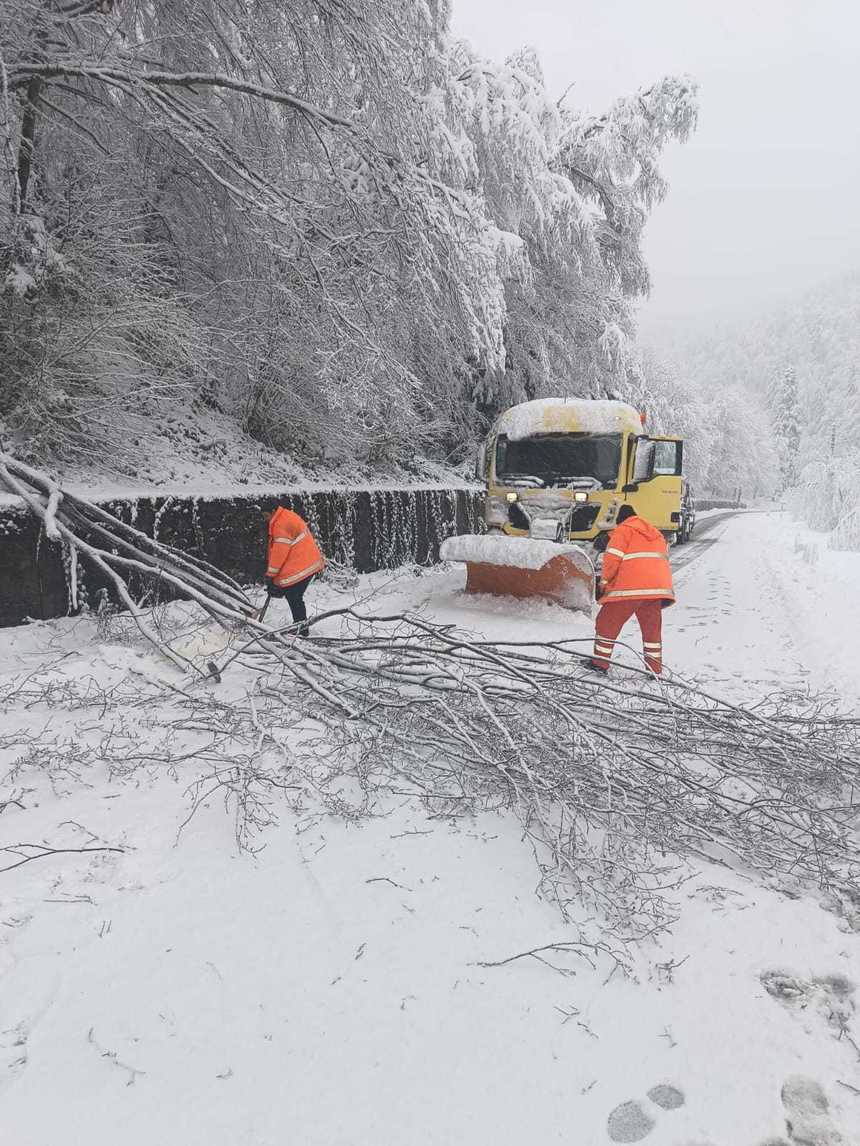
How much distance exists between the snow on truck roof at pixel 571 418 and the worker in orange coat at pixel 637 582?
421cm

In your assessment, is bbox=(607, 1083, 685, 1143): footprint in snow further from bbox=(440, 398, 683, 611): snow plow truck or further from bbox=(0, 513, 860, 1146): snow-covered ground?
bbox=(440, 398, 683, 611): snow plow truck

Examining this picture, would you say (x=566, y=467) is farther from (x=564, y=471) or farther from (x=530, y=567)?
(x=530, y=567)

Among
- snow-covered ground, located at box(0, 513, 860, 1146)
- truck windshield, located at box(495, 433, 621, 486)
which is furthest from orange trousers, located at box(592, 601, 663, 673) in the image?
truck windshield, located at box(495, 433, 621, 486)

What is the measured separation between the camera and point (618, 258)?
16609 millimetres

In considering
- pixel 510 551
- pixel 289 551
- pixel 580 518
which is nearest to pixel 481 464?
pixel 580 518

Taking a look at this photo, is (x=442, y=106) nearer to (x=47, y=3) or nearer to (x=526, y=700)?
A: (x=47, y=3)

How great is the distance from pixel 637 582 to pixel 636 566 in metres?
0.13

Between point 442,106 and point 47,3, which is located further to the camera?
point 442,106

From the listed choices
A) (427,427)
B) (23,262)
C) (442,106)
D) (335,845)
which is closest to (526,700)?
(335,845)

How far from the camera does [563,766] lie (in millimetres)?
3064

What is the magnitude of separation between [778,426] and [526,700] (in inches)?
4084

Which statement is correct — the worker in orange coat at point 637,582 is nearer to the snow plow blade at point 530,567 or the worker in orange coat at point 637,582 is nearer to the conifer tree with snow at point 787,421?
the snow plow blade at point 530,567

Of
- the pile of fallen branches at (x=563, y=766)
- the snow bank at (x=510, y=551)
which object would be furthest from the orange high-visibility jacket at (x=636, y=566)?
the snow bank at (x=510, y=551)

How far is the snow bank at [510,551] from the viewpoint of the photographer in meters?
7.39
